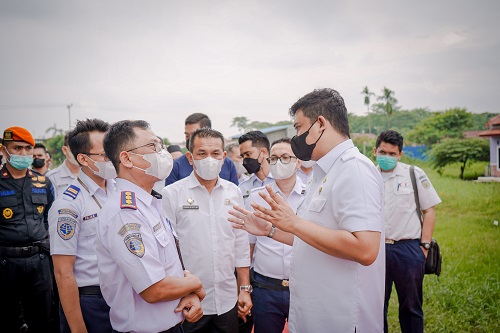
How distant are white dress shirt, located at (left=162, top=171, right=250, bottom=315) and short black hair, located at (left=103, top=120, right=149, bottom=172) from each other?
0.93m

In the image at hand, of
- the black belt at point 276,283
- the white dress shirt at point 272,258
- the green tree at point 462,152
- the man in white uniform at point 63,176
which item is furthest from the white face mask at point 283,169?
the green tree at point 462,152

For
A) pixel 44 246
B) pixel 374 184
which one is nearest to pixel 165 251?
pixel 374 184

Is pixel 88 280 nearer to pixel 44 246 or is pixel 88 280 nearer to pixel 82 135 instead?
pixel 82 135

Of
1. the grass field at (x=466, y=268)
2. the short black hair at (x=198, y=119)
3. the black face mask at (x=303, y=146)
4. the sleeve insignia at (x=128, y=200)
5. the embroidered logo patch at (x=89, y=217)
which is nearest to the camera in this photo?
the sleeve insignia at (x=128, y=200)

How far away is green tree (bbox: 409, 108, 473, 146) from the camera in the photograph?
23763 millimetres

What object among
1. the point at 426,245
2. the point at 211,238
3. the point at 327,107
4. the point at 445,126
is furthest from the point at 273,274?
the point at 445,126

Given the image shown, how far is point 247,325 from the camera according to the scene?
3.30 metres

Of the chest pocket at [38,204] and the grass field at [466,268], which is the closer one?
the chest pocket at [38,204]

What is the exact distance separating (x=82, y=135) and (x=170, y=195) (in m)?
0.87

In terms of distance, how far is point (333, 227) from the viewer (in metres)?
1.77

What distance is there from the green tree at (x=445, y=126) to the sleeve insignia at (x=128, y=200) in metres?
25.8

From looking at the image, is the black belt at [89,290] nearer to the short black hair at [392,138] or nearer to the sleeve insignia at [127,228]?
the sleeve insignia at [127,228]

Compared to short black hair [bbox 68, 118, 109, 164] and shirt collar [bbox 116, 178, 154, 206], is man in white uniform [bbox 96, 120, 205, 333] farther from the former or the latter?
short black hair [bbox 68, 118, 109, 164]

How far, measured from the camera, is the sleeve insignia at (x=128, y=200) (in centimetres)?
175
